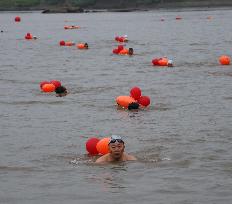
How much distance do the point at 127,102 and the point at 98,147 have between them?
22.1 feet

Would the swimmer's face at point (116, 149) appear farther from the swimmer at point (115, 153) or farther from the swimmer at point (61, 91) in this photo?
the swimmer at point (61, 91)

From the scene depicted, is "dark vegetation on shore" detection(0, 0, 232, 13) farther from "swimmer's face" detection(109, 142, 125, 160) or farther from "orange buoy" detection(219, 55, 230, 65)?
"swimmer's face" detection(109, 142, 125, 160)

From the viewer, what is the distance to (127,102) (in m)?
23.7

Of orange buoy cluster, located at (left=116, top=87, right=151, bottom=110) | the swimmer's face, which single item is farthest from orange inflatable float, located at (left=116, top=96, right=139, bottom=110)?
the swimmer's face

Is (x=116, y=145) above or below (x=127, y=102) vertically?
above

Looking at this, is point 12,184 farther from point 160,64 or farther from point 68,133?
point 160,64

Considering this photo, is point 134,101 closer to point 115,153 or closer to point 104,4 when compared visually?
point 115,153

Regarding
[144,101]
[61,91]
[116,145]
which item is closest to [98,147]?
[116,145]

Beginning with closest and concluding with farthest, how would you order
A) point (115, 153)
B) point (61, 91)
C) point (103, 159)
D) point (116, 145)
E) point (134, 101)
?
point (116, 145)
point (115, 153)
point (103, 159)
point (134, 101)
point (61, 91)

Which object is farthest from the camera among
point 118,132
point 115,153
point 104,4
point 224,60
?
point 104,4

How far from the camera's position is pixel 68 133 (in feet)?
65.9

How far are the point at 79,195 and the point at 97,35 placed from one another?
57162mm

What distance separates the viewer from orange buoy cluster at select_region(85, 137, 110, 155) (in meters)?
17.1

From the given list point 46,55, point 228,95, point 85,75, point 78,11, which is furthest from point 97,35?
point 78,11
